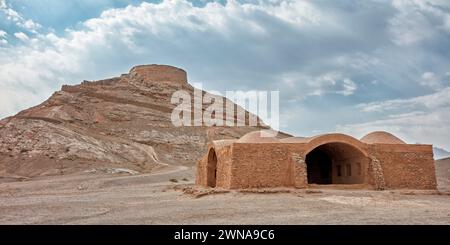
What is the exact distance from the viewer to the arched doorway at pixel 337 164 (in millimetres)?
19900

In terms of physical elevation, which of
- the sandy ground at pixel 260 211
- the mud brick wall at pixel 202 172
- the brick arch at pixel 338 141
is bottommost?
the sandy ground at pixel 260 211

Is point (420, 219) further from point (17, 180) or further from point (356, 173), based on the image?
point (17, 180)

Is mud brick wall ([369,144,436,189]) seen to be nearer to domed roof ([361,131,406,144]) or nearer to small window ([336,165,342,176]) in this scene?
domed roof ([361,131,406,144])

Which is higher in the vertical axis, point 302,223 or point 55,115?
point 55,115

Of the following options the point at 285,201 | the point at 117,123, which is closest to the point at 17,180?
the point at 117,123

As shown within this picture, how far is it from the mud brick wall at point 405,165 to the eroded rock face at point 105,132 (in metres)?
25.0

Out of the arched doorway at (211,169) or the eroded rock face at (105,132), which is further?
the eroded rock face at (105,132)

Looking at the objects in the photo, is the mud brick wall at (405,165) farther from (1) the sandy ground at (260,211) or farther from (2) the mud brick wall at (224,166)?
(2) the mud brick wall at (224,166)

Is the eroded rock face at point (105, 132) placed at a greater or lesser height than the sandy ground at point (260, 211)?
greater

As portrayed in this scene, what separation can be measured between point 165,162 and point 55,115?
45.3 feet

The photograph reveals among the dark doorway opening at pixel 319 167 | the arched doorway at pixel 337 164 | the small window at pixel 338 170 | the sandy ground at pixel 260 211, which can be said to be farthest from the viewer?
the dark doorway opening at pixel 319 167

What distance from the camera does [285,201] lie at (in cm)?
1359

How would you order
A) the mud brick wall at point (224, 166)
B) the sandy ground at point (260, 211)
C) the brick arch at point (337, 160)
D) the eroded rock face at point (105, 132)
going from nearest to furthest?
the sandy ground at point (260, 211) < the mud brick wall at point (224, 166) < the brick arch at point (337, 160) < the eroded rock face at point (105, 132)

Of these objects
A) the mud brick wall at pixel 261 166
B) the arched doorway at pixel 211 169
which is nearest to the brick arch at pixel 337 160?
the mud brick wall at pixel 261 166
